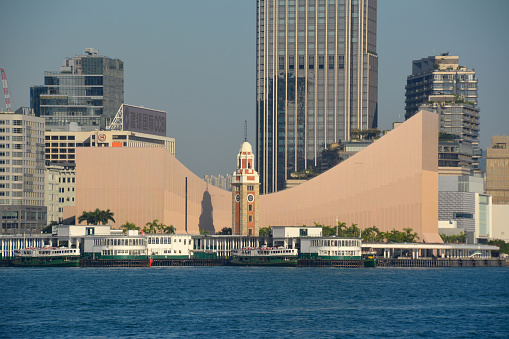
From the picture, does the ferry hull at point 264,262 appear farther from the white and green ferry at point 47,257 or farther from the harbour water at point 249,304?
the white and green ferry at point 47,257

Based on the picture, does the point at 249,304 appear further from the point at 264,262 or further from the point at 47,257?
the point at 47,257

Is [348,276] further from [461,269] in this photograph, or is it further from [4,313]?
[4,313]

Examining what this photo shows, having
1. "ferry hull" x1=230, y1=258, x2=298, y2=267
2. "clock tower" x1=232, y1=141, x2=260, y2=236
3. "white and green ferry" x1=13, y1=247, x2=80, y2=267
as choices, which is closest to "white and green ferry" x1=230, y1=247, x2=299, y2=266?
"ferry hull" x1=230, y1=258, x2=298, y2=267

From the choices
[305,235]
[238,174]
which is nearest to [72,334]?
[305,235]

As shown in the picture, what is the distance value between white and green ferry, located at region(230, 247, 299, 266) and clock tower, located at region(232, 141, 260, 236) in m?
17.4

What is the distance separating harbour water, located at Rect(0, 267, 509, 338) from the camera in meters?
89.1

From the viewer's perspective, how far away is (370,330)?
89188 mm

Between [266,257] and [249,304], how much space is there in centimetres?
6385

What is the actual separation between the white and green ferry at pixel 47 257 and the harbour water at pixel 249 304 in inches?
395

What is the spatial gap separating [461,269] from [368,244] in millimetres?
15754

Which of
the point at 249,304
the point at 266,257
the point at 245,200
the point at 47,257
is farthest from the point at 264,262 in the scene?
the point at 249,304

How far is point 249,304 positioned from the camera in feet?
351

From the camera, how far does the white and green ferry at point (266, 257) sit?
556ft

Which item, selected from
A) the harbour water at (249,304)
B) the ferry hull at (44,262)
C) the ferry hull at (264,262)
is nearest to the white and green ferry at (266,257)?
the ferry hull at (264,262)
